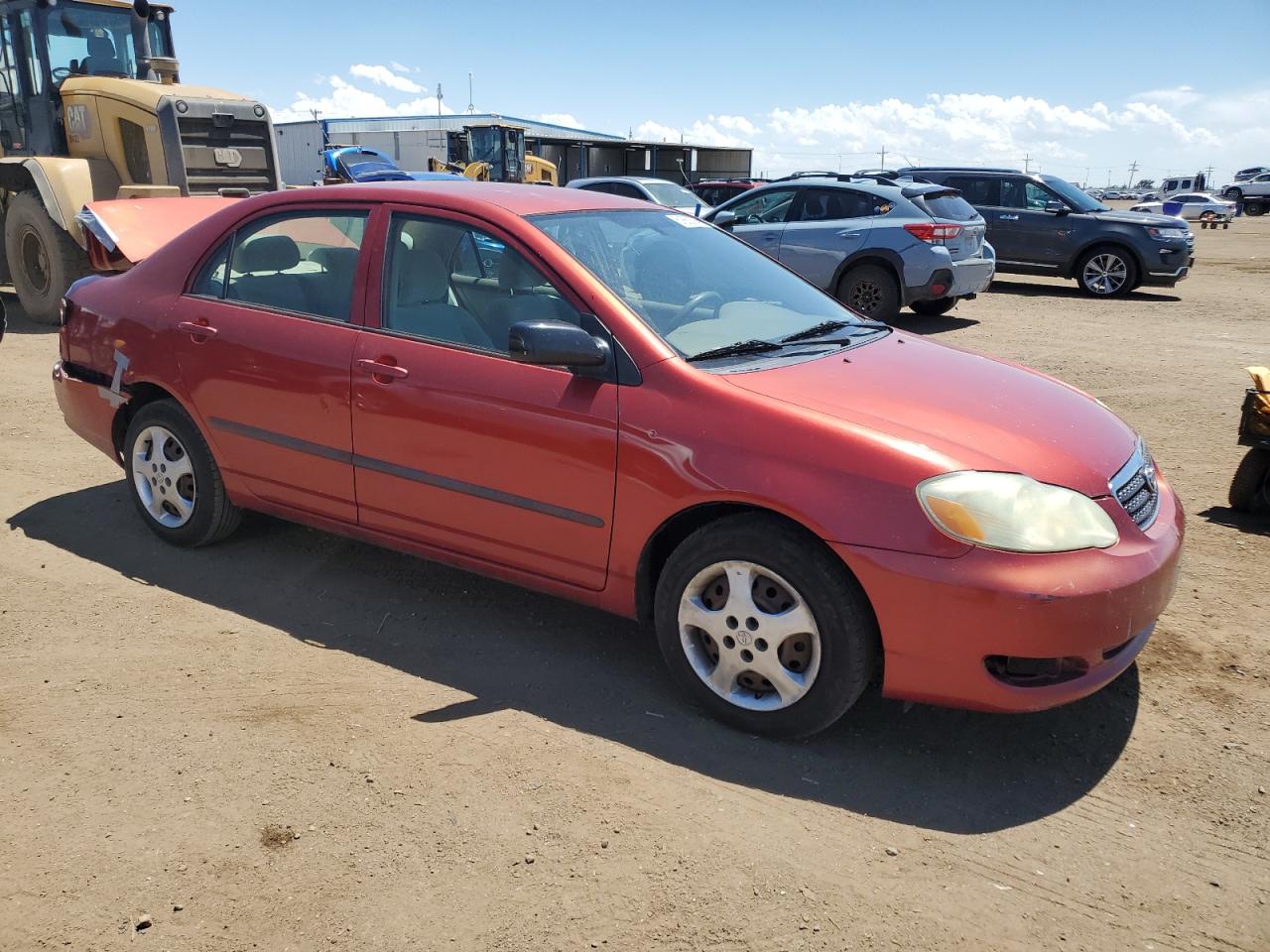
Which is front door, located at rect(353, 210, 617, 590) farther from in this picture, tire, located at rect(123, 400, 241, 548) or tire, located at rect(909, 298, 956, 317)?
tire, located at rect(909, 298, 956, 317)

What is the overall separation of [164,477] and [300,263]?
1232mm

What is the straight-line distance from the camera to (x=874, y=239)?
11.1 metres

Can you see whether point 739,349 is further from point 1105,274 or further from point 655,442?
point 1105,274

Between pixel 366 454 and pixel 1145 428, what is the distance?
18.2 ft

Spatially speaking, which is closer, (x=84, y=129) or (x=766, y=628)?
(x=766, y=628)

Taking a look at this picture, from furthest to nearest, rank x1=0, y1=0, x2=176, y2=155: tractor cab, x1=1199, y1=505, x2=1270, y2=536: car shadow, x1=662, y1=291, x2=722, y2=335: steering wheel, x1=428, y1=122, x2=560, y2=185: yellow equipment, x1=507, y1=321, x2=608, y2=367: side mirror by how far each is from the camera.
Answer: x1=428, y1=122, x2=560, y2=185: yellow equipment, x1=0, y1=0, x2=176, y2=155: tractor cab, x1=1199, y1=505, x2=1270, y2=536: car shadow, x1=662, y1=291, x2=722, y2=335: steering wheel, x1=507, y1=321, x2=608, y2=367: side mirror

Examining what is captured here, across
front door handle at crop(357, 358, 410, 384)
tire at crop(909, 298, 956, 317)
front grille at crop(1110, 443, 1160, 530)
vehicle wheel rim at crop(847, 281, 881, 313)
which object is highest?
front door handle at crop(357, 358, 410, 384)

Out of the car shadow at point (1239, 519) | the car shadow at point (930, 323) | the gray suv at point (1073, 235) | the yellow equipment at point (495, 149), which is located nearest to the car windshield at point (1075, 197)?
the gray suv at point (1073, 235)

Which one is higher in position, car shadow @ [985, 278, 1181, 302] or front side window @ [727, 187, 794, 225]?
front side window @ [727, 187, 794, 225]

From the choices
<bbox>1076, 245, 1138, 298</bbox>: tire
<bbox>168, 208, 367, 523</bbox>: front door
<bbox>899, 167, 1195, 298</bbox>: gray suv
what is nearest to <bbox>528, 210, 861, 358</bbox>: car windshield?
<bbox>168, 208, 367, 523</bbox>: front door

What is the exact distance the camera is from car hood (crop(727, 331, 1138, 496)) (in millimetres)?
3039

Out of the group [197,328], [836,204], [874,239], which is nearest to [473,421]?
[197,328]

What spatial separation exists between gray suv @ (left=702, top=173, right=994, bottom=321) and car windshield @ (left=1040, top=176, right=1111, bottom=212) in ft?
12.1

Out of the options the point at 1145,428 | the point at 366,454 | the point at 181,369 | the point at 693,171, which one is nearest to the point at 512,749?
the point at 366,454
